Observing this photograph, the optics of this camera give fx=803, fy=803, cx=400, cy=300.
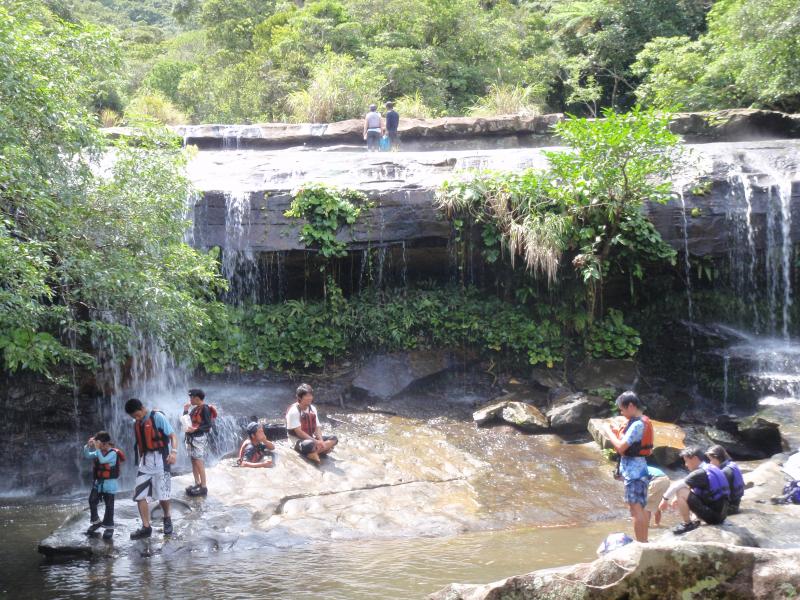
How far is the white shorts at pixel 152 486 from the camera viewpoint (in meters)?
7.98

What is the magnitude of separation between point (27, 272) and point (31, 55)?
2689 mm

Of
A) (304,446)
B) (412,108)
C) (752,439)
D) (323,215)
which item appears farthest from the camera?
(412,108)

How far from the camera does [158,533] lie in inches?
320

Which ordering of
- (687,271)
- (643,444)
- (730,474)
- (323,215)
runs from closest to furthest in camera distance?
(643,444), (730,474), (323,215), (687,271)

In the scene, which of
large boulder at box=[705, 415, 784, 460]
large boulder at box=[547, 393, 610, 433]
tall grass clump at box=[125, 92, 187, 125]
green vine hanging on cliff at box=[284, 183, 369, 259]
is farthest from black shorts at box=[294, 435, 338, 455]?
tall grass clump at box=[125, 92, 187, 125]

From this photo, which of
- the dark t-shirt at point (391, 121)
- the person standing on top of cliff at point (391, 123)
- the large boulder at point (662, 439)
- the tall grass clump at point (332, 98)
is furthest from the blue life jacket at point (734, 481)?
the tall grass clump at point (332, 98)

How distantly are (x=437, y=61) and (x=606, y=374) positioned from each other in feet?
49.1

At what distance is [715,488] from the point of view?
732 centimetres

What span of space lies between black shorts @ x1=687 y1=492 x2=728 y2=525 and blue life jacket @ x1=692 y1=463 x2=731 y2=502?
4cm

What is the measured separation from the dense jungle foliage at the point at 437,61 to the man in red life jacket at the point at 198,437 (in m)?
13.8

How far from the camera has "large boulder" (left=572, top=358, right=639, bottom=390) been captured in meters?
13.2

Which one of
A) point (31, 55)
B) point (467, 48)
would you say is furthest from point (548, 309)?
point (467, 48)

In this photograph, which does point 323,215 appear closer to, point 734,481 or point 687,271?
point 687,271

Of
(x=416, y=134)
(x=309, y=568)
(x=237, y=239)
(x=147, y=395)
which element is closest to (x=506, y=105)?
(x=416, y=134)
